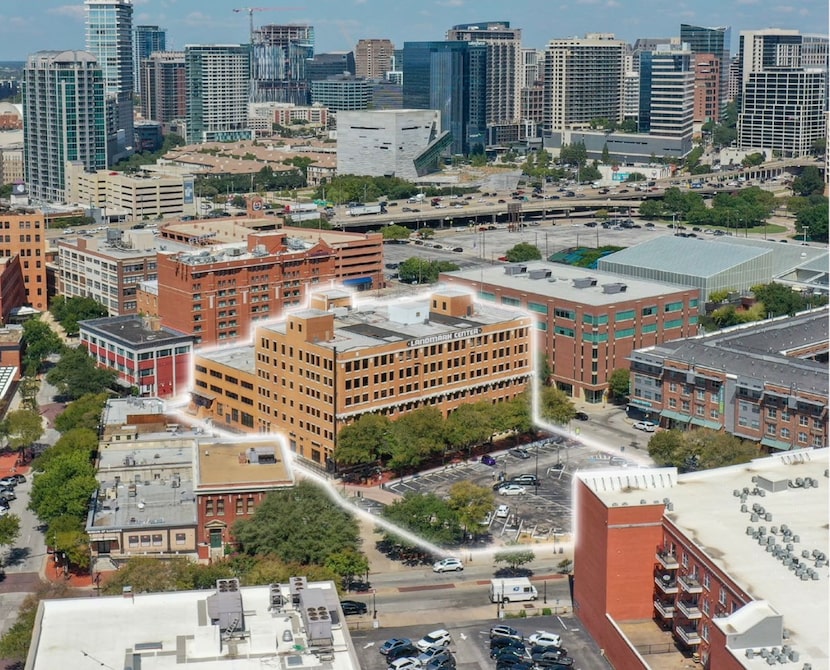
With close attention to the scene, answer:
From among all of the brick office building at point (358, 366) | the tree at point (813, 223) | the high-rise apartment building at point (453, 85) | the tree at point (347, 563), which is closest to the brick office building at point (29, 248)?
the brick office building at point (358, 366)

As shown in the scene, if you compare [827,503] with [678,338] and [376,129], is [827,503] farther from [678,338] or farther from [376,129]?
[376,129]

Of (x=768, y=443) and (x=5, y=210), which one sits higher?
(x=5, y=210)

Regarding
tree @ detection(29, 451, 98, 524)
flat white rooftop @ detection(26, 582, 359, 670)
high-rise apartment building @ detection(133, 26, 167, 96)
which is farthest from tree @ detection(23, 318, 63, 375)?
high-rise apartment building @ detection(133, 26, 167, 96)

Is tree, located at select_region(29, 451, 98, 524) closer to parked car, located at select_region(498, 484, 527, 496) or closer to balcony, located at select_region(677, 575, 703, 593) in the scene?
parked car, located at select_region(498, 484, 527, 496)

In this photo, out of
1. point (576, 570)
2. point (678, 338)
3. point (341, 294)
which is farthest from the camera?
point (678, 338)

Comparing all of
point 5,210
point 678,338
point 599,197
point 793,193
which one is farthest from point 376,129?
point 678,338

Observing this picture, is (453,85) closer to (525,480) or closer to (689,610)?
(525,480)

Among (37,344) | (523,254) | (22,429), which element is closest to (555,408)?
(22,429)
